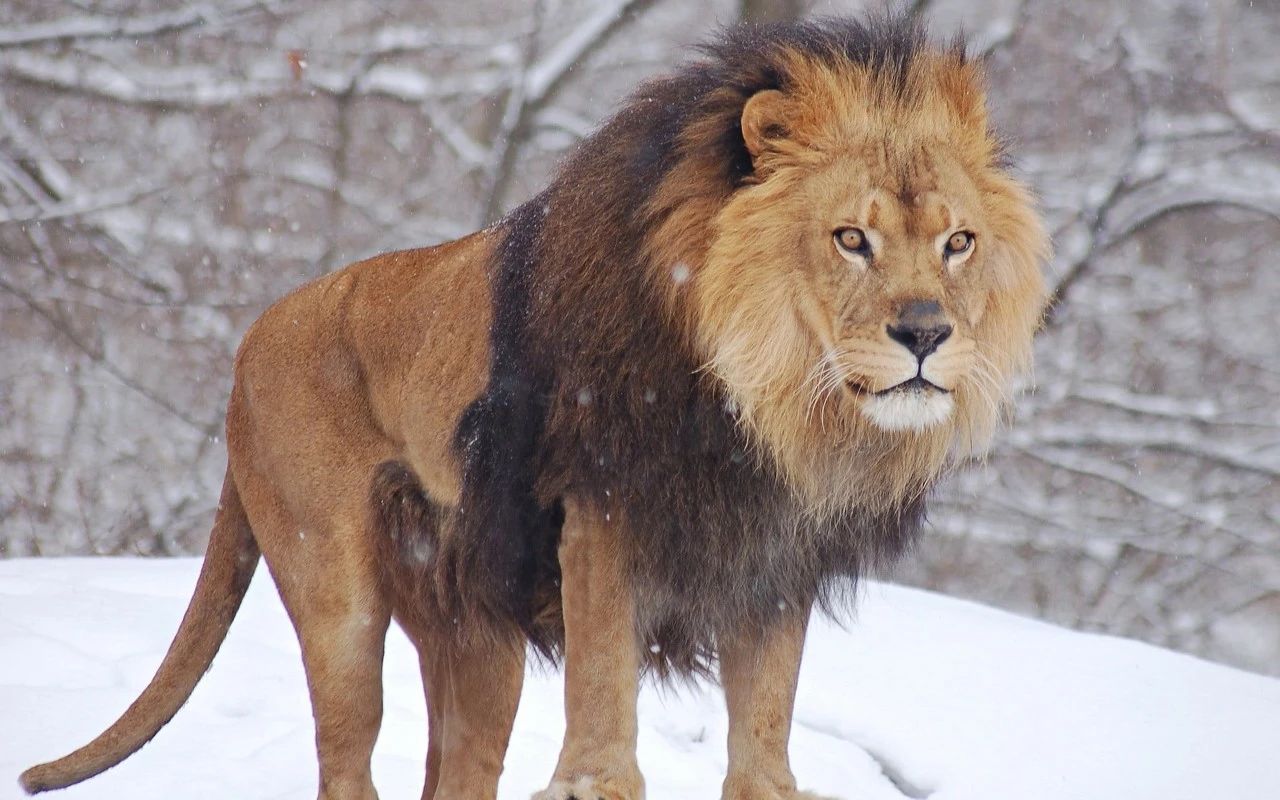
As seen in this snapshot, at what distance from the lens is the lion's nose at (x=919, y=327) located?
2.61 metres

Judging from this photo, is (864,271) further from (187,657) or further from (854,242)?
(187,657)

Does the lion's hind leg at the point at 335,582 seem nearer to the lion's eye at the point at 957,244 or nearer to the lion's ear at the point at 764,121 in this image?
the lion's ear at the point at 764,121

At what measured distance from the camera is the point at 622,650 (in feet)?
9.68

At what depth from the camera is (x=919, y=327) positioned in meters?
2.61

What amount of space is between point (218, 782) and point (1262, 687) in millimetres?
3459

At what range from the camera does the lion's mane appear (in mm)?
2895

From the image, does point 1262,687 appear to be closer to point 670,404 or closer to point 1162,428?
point 670,404

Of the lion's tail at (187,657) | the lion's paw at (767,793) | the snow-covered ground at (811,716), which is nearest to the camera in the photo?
the lion's paw at (767,793)

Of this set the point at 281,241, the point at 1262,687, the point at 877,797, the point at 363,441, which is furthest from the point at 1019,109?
the point at 363,441

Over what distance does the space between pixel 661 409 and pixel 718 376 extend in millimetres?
133

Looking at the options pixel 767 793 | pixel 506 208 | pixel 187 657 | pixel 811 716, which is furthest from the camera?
pixel 506 208

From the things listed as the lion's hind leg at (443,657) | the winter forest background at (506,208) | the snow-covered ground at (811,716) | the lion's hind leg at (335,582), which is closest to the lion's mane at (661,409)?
the lion's hind leg at (443,657)

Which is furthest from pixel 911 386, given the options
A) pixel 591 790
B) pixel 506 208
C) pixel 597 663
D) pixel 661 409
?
pixel 506 208

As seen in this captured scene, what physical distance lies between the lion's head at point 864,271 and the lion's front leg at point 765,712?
409mm
